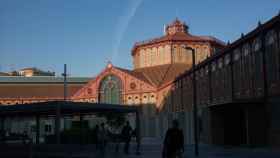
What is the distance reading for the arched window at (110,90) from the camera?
257 ft

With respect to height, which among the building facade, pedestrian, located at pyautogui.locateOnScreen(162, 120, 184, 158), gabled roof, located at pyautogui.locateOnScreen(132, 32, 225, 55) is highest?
gabled roof, located at pyautogui.locateOnScreen(132, 32, 225, 55)

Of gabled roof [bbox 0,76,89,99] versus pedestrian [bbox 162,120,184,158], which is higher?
gabled roof [bbox 0,76,89,99]

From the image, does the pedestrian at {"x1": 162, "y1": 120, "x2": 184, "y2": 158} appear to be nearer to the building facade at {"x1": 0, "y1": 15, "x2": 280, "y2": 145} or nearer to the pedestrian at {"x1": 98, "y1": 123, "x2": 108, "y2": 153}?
the pedestrian at {"x1": 98, "y1": 123, "x2": 108, "y2": 153}

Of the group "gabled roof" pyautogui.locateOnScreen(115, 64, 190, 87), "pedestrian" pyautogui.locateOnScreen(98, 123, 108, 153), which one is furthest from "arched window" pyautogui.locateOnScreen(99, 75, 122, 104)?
"pedestrian" pyautogui.locateOnScreen(98, 123, 108, 153)

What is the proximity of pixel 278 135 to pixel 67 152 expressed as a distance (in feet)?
50.3

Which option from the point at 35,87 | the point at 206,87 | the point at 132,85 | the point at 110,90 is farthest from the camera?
the point at 35,87

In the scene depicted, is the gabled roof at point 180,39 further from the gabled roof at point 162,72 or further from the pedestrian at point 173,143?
the pedestrian at point 173,143

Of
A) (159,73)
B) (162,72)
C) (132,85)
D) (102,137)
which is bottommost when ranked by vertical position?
(102,137)

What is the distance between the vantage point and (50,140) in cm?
3903

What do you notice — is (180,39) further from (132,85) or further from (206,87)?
(206,87)

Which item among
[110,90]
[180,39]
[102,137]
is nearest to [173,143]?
[102,137]

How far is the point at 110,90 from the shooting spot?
79.6 m

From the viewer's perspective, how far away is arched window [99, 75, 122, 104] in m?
78.2

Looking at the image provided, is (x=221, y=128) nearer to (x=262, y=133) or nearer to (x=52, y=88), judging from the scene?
(x=262, y=133)
